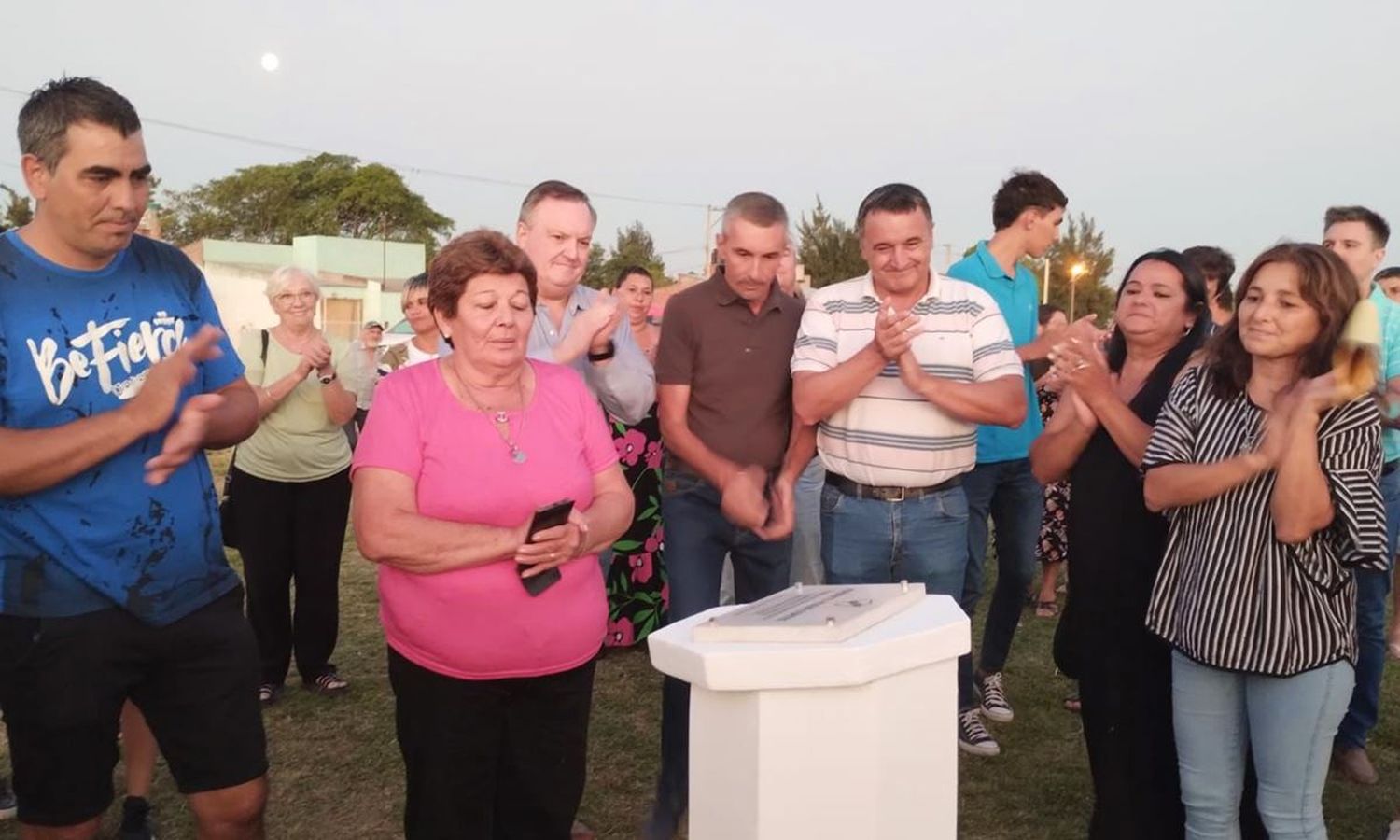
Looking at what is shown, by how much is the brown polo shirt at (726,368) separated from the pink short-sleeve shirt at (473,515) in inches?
35.9

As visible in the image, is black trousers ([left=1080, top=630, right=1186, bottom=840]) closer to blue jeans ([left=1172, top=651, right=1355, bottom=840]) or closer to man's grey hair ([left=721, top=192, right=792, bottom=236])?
blue jeans ([left=1172, top=651, right=1355, bottom=840])

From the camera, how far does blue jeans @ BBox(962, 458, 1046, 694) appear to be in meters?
4.36

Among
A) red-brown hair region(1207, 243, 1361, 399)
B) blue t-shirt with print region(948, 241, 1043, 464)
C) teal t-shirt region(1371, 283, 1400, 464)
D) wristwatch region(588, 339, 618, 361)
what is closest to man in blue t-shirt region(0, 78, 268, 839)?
wristwatch region(588, 339, 618, 361)

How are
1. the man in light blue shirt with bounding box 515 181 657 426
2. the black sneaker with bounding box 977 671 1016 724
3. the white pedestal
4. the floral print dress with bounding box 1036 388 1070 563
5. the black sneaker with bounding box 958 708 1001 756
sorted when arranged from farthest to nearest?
the floral print dress with bounding box 1036 388 1070 563 → the black sneaker with bounding box 977 671 1016 724 → the black sneaker with bounding box 958 708 1001 756 → the man in light blue shirt with bounding box 515 181 657 426 → the white pedestal

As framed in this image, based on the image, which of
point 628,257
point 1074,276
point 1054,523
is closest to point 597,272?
point 628,257

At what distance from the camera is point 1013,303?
4586mm

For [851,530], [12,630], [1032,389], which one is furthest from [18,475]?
[1032,389]

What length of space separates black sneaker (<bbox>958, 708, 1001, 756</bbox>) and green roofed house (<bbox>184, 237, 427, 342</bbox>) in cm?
3249

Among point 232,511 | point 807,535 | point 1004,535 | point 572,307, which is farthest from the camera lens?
point 807,535

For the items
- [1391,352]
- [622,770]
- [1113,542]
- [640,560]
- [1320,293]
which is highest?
[1320,293]

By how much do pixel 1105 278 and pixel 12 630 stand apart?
1643 inches

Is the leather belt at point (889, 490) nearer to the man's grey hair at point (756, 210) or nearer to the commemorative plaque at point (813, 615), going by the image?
the man's grey hair at point (756, 210)

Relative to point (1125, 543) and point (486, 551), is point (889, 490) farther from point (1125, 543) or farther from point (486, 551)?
point (486, 551)

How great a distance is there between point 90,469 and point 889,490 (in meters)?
2.27
